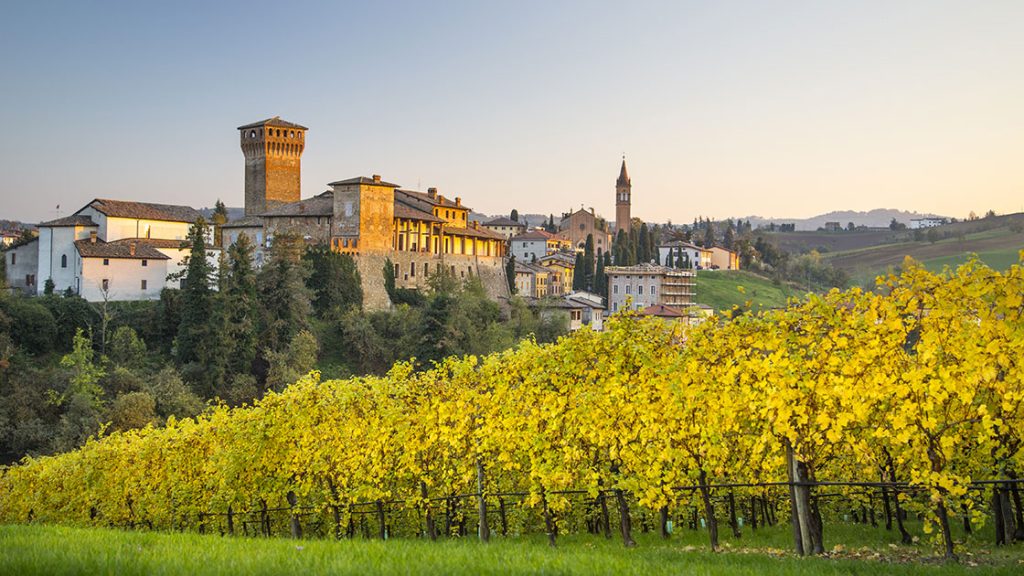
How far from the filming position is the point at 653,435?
14133 mm

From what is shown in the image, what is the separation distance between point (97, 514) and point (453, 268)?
192 feet

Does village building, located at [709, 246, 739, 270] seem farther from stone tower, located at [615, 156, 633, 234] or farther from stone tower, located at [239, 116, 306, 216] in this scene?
stone tower, located at [239, 116, 306, 216]

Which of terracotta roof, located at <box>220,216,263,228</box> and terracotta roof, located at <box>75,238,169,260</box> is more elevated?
terracotta roof, located at <box>220,216,263,228</box>

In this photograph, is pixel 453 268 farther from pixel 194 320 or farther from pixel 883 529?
pixel 883 529

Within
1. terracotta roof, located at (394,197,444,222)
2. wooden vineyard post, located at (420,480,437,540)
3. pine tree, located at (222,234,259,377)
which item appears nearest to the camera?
wooden vineyard post, located at (420,480,437,540)

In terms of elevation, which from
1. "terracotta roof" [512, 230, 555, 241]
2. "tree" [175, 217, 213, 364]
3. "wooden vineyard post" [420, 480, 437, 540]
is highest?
"terracotta roof" [512, 230, 555, 241]

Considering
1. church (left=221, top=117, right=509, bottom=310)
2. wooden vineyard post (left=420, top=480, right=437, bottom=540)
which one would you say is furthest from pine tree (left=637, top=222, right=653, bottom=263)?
wooden vineyard post (left=420, top=480, right=437, bottom=540)

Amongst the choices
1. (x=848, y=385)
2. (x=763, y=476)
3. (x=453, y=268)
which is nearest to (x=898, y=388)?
(x=848, y=385)

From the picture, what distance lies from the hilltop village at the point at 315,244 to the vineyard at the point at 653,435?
40.2m

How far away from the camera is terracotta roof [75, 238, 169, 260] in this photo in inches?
2416

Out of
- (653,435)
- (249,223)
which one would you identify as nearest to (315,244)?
(249,223)

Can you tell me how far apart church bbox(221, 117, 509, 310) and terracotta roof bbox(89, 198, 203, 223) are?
438 cm

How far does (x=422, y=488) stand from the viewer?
747 inches

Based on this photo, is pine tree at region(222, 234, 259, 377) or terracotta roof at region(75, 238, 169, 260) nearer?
pine tree at region(222, 234, 259, 377)
